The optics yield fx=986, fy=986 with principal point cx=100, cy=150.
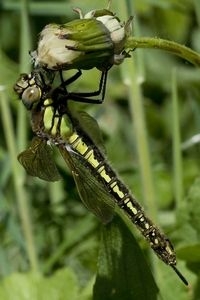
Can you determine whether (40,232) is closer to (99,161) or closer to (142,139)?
(142,139)


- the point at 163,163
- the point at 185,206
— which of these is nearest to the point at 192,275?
the point at 185,206

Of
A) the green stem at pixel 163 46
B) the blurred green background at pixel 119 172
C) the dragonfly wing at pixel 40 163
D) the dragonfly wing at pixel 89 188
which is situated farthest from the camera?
the blurred green background at pixel 119 172

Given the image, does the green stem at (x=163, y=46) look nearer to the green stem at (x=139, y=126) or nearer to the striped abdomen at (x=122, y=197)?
the striped abdomen at (x=122, y=197)

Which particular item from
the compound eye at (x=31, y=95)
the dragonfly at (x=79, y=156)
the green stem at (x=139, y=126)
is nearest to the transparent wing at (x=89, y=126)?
the dragonfly at (x=79, y=156)

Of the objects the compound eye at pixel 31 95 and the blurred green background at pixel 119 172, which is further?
the blurred green background at pixel 119 172

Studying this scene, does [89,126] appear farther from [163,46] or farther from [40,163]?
[163,46]

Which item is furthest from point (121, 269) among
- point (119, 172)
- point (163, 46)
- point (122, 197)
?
point (119, 172)
